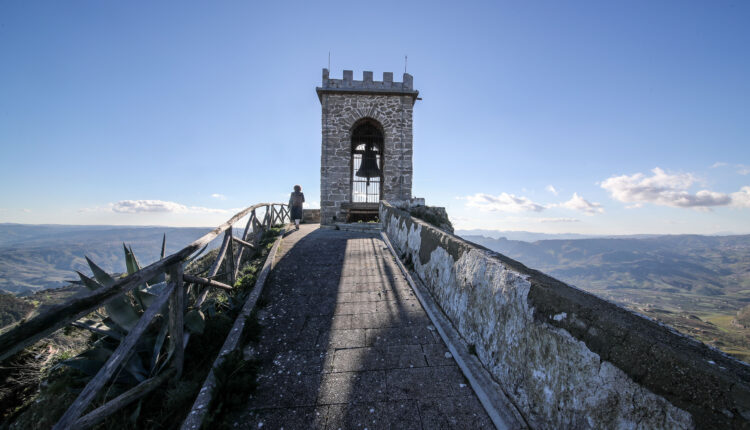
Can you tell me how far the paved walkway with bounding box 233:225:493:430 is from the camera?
7.33ft

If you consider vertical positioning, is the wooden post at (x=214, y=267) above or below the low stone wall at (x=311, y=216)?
below

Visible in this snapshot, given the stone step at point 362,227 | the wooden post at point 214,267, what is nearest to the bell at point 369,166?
the stone step at point 362,227

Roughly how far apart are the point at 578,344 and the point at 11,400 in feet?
16.9

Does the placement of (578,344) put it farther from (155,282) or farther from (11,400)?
(11,400)

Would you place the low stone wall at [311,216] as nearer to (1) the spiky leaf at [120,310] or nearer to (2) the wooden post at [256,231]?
(2) the wooden post at [256,231]

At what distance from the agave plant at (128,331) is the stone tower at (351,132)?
894cm

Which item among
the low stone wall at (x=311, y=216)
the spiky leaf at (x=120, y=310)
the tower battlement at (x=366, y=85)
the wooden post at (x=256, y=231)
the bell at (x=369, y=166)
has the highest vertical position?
the tower battlement at (x=366, y=85)

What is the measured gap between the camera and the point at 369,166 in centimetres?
1371

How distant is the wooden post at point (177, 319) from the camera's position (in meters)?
2.67

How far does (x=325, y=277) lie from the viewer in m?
5.03

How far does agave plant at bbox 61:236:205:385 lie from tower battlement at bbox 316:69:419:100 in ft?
34.2

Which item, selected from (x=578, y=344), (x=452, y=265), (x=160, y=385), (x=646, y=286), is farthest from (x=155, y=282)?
(x=646, y=286)

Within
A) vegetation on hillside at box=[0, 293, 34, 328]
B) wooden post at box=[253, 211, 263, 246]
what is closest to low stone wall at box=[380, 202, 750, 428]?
wooden post at box=[253, 211, 263, 246]

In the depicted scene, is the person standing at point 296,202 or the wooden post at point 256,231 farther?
the person standing at point 296,202
